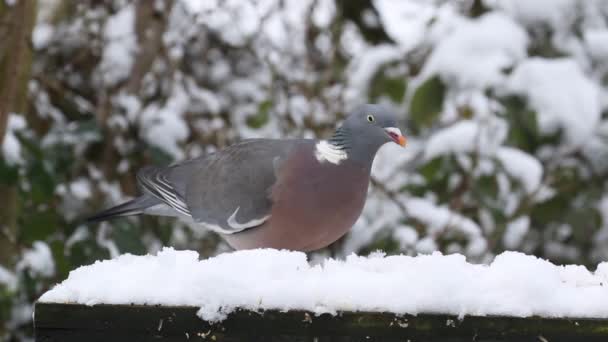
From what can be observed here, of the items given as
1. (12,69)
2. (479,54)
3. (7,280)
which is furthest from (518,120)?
(7,280)

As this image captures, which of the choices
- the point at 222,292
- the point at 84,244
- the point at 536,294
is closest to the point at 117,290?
the point at 222,292

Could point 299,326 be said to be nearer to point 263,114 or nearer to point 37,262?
point 37,262

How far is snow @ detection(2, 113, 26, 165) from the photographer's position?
8.47 feet

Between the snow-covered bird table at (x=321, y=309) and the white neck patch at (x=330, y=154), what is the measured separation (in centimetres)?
89

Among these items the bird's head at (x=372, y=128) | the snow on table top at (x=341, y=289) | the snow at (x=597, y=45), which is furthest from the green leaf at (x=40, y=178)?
the snow at (x=597, y=45)

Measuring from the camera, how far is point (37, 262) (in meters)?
2.97

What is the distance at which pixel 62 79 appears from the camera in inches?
144

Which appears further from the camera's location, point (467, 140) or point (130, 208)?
point (467, 140)

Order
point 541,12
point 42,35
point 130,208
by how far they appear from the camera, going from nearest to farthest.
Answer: point 130,208, point 541,12, point 42,35

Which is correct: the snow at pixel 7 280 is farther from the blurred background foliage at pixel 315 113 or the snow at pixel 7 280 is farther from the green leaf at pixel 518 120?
the green leaf at pixel 518 120

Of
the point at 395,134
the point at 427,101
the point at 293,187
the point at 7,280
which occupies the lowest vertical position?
the point at 7,280

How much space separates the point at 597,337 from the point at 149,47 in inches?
109

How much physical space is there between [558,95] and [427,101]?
0.42 m

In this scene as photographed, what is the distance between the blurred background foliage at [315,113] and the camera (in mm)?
2830
